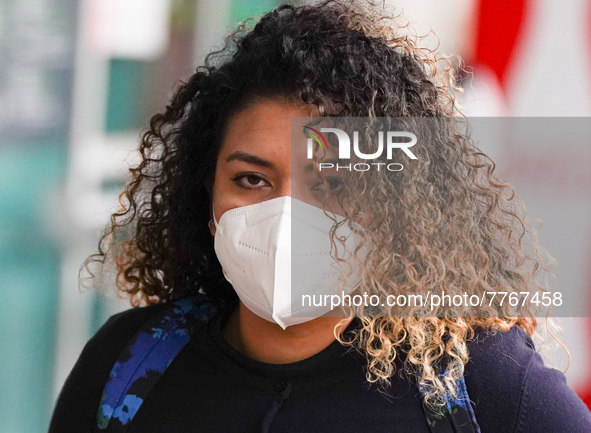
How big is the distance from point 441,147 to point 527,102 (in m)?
1.23

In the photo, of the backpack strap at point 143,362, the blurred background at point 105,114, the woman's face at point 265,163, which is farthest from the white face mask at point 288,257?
the blurred background at point 105,114

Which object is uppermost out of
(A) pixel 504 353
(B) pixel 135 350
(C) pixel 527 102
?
(C) pixel 527 102

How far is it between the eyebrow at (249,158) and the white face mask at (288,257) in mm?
73

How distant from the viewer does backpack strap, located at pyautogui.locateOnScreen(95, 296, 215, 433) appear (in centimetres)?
139

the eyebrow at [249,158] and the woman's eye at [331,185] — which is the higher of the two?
the eyebrow at [249,158]

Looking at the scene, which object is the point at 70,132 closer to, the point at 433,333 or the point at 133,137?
the point at 133,137

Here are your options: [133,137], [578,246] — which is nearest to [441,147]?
[578,246]

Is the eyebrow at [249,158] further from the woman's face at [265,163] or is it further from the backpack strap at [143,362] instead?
the backpack strap at [143,362]

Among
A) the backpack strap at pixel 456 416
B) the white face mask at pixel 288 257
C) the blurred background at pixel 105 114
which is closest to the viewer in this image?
the backpack strap at pixel 456 416

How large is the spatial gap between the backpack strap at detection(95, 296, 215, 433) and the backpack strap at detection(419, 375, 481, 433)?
0.54 meters

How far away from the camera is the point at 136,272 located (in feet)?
5.96

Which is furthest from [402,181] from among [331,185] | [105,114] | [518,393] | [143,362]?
[105,114]

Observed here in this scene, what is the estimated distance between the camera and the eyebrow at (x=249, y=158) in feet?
4.42

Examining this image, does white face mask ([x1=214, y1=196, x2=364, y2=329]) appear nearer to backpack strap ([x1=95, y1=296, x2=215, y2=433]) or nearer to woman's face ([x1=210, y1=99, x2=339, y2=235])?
woman's face ([x1=210, y1=99, x2=339, y2=235])
